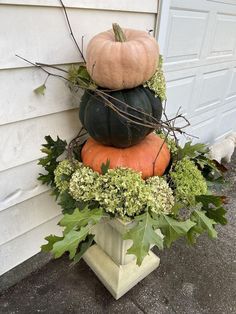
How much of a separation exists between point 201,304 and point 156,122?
40.9 inches

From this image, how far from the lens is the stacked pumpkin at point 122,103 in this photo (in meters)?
1.06

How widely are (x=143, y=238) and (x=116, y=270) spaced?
1.89 feet

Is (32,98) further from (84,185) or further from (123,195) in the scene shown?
(123,195)

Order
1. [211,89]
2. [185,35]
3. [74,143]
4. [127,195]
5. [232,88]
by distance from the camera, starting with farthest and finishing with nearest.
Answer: [232,88], [211,89], [185,35], [74,143], [127,195]

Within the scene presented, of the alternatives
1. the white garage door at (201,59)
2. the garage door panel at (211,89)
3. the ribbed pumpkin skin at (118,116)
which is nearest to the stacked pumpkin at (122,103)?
the ribbed pumpkin skin at (118,116)

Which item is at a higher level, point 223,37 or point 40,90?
point 223,37

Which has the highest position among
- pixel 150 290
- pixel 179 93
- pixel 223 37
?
pixel 223 37

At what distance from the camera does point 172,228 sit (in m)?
1.03

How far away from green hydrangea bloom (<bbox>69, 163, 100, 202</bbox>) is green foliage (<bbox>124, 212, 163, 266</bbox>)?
25 cm

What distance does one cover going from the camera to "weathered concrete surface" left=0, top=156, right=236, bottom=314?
1.41 metres

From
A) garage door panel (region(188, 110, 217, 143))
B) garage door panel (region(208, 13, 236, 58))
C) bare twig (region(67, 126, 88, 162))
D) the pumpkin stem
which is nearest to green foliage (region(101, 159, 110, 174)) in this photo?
bare twig (region(67, 126, 88, 162))

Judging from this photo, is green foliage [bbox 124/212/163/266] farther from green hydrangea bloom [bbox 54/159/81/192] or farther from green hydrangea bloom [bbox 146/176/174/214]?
green hydrangea bloom [bbox 54/159/81/192]

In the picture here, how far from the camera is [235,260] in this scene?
172 cm

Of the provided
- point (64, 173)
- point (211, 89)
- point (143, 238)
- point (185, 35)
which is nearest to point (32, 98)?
point (64, 173)
